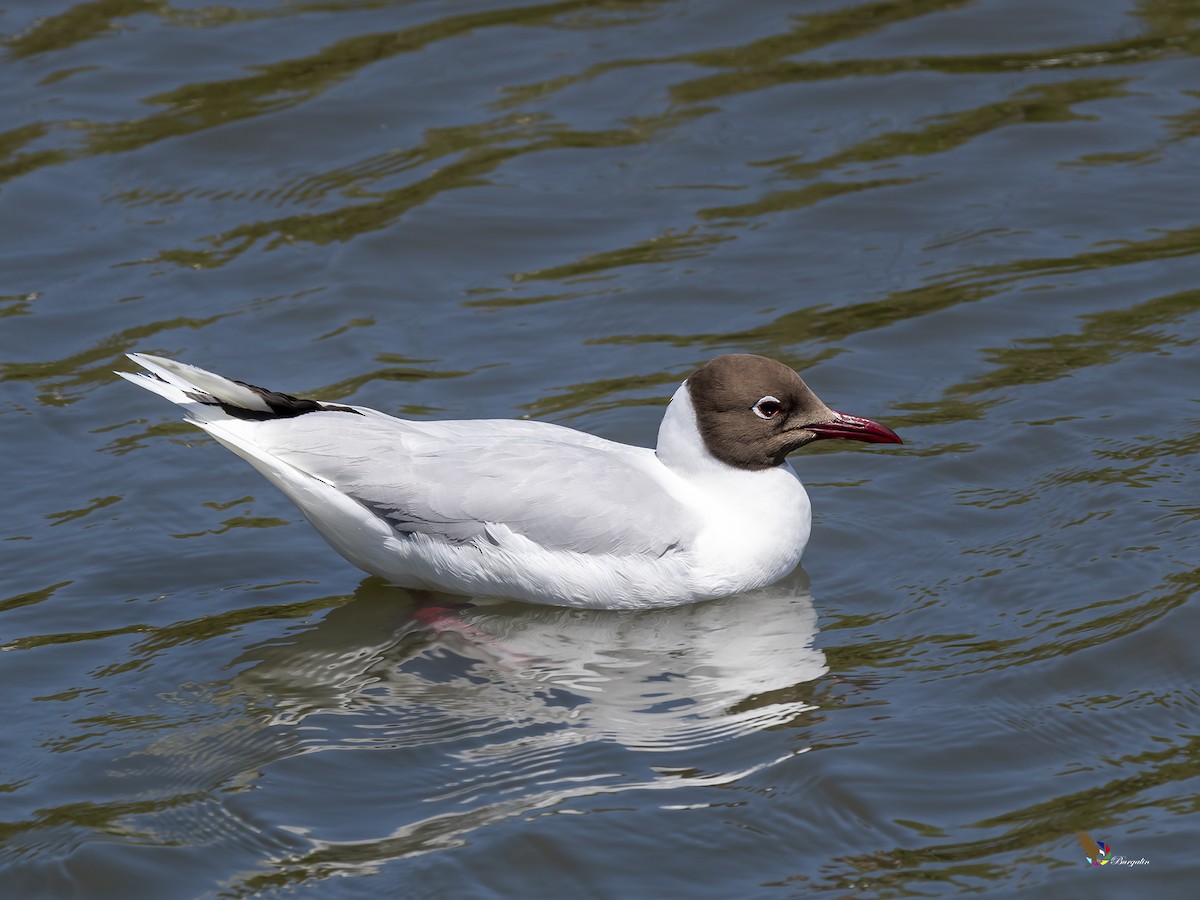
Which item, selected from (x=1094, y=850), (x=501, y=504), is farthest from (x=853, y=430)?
(x=1094, y=850)

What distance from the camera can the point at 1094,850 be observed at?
5680 mm

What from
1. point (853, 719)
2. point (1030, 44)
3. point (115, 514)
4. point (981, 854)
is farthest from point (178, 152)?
point (981, 854)

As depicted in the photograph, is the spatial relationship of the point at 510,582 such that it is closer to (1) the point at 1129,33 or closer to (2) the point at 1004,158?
(2) the point at 1004,158

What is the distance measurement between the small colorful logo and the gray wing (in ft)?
7.86

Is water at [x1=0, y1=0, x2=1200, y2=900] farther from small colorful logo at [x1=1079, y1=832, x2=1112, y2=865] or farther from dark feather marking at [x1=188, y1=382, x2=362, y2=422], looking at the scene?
dark feather marking at [x1=188, y1=382, x2=362, y2=422]

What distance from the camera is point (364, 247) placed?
35.3ft


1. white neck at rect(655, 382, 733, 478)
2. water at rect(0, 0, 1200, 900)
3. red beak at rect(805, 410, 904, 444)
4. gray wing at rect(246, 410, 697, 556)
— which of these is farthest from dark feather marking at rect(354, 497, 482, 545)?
red beak at rect(805, 410, 904, 444)

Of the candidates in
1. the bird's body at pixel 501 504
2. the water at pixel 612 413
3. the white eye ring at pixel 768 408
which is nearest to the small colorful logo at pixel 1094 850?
the water at pixel 612 413

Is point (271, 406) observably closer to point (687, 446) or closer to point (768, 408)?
point (687, 446)

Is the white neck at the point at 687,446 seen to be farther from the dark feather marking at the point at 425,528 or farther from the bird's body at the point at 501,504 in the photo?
the dark feather marking at the point at 425,528

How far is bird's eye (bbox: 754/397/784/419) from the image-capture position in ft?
25.5

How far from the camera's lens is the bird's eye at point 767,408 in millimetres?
7777

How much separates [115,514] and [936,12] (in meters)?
7.43

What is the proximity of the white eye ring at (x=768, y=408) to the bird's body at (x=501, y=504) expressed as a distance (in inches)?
0.8
